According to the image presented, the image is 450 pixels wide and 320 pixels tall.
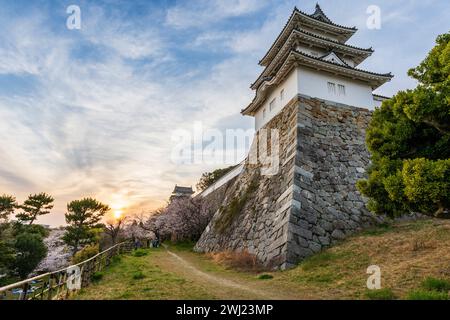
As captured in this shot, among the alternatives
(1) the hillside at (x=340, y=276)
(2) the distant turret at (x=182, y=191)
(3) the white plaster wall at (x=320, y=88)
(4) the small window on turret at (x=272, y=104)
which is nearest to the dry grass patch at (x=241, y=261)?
(1) the hillside at (x=340, y=276)

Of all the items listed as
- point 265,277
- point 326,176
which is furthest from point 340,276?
point 326,176

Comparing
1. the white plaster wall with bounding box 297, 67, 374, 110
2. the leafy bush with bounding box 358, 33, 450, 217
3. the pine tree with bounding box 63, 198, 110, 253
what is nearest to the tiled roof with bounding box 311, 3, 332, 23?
the white plaster wall with bounding box 297, 67, 374, 110

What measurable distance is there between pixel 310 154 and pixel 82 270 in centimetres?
1076

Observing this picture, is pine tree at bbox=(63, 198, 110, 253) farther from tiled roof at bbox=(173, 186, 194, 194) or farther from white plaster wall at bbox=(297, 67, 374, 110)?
white plaster wall at bbox=(297, 67, 374, 110)

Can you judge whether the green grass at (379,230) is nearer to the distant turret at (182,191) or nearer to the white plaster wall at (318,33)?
the white plaster wall at (318,33)

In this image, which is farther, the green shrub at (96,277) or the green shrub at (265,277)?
the green shrub at (96,277)

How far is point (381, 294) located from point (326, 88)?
496 inches

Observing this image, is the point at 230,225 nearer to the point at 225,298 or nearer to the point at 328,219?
the point at 328,219

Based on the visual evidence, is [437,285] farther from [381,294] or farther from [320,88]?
[320,88]

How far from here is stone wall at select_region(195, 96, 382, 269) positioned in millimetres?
10398

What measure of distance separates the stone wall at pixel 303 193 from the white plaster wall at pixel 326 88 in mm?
425

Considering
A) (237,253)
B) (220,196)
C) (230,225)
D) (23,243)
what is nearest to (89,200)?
(23,243)

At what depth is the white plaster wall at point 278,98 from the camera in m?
15.2

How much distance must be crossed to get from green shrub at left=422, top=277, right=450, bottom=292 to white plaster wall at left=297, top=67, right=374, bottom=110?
37.5 feet
